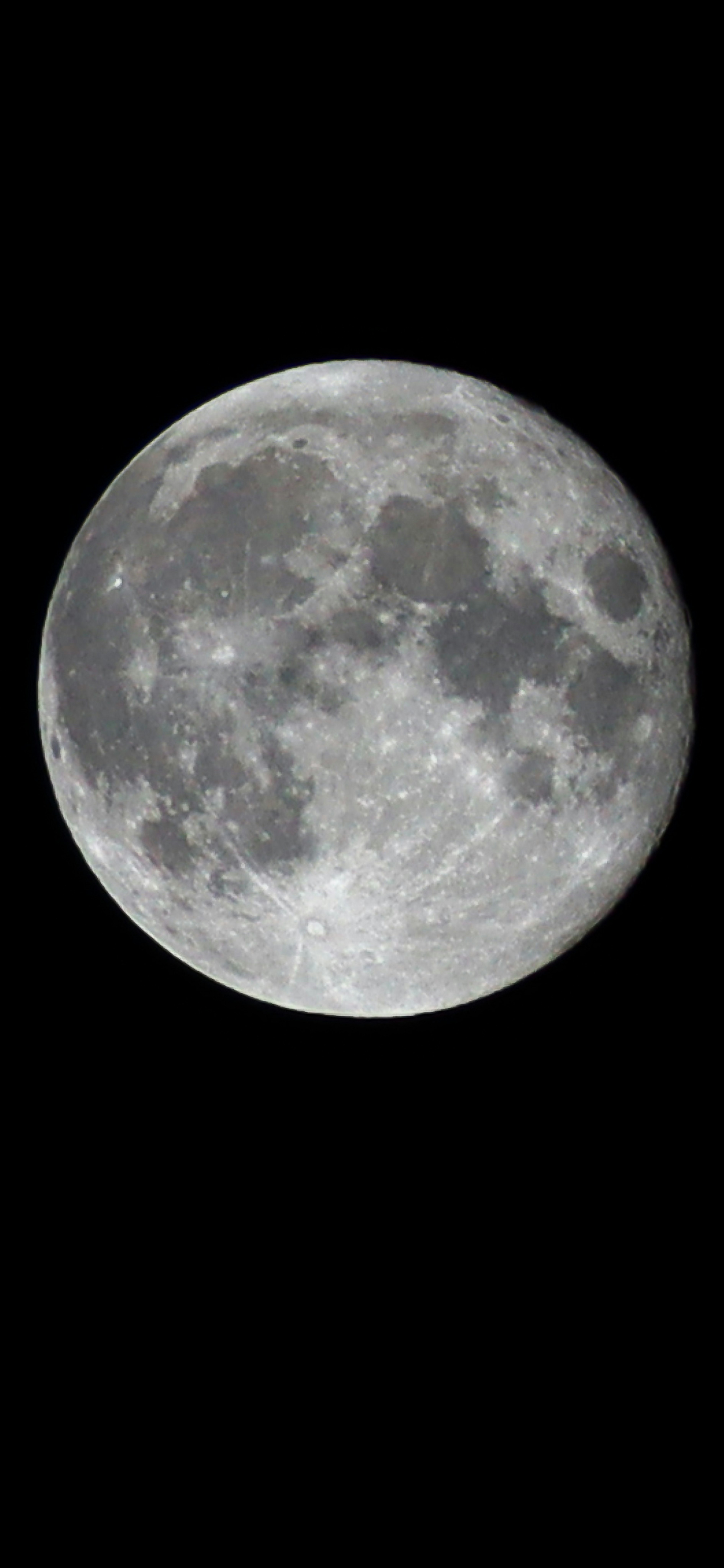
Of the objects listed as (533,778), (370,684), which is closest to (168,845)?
(370,684)

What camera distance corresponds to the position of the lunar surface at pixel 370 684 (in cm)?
435

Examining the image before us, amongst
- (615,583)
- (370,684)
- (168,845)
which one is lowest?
(168,845)

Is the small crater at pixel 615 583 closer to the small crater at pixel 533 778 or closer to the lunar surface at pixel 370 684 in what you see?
the lunar surface at pixel 370 684

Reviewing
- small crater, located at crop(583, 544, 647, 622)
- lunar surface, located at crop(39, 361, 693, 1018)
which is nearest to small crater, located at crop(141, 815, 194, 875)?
lunar surface, located at crop(39, 361, 693, 1018)

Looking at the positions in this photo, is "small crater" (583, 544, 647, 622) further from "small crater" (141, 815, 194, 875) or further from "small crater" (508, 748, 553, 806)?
"small crater" (141, 815, 194, 875)

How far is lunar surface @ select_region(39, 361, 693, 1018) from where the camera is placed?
4352mm

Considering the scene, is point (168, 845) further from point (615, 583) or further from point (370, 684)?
point (615, 583)

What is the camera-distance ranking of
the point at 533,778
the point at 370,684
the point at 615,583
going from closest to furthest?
the point at 370,684 → the point at 533,778 → the point at 615,583

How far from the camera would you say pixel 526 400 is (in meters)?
5.19

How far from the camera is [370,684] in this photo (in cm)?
431

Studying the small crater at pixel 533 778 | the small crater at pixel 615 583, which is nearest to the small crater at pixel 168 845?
the small crater at pixel 533 778

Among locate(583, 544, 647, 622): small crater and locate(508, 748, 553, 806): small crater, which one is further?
locate(583, 544, 647, 622): small crater

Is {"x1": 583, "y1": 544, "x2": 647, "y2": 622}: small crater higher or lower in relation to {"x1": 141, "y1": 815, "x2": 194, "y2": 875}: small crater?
higher

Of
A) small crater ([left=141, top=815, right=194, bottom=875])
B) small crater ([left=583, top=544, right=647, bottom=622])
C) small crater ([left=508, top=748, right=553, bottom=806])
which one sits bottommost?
small crater ([left=141, top=815, right=194, bottom=875])
